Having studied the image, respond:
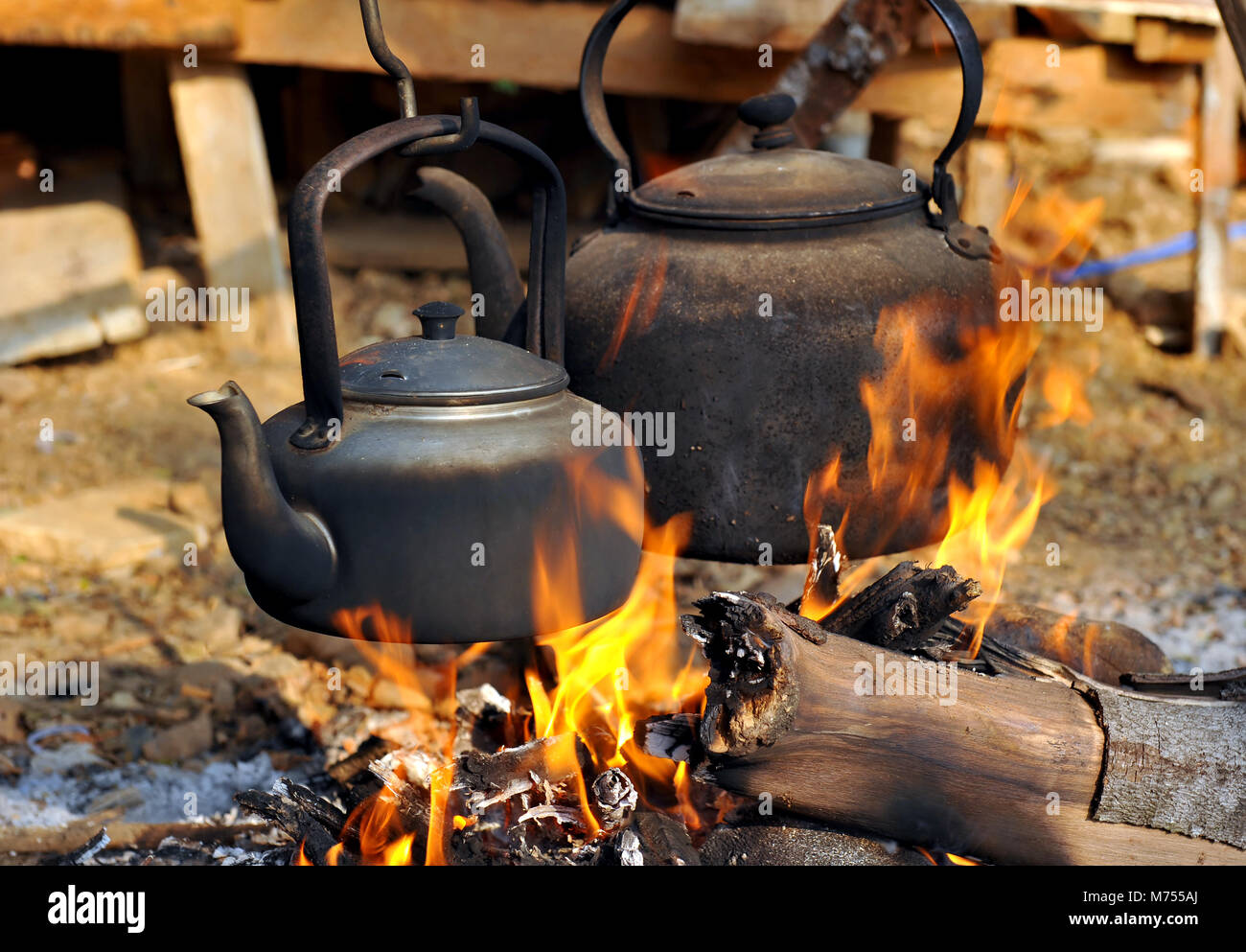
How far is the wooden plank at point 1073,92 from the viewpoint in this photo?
5258 millimetres

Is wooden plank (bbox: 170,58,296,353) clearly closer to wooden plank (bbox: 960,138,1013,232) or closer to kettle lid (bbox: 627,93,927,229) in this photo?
kettle lid (bbox: 627,93,927,229)

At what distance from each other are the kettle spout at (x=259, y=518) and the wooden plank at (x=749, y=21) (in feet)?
10.1

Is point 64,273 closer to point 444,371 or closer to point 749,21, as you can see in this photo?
point 749,21

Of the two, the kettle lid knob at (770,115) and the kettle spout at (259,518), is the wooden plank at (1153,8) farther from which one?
the kettle spout at (259,518)

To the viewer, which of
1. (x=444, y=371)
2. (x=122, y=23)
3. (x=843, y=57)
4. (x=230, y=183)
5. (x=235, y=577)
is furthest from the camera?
(x=230, y=183)

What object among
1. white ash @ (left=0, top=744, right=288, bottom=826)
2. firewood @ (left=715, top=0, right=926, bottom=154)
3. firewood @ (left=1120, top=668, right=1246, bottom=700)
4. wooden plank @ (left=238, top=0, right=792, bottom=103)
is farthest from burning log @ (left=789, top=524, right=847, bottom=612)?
wooden plank @ (left=238, top=0, right=792, bottom=103)

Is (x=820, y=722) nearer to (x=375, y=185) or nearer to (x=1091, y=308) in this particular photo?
(x=1091, y=308)

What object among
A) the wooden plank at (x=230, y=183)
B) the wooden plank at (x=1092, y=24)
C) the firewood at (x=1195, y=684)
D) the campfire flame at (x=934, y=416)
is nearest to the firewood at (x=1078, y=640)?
the campfire flame at (x=934, y=416)

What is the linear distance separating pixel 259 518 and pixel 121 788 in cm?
139

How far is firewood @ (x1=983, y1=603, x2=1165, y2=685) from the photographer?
9.25 feet

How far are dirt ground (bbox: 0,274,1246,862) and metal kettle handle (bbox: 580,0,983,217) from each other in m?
1.36

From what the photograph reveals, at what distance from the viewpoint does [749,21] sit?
4.45 meters

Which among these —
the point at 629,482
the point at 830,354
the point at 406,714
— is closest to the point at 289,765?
the point at 406,714

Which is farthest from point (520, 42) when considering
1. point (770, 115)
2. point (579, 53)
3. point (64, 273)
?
point (770, 115)
